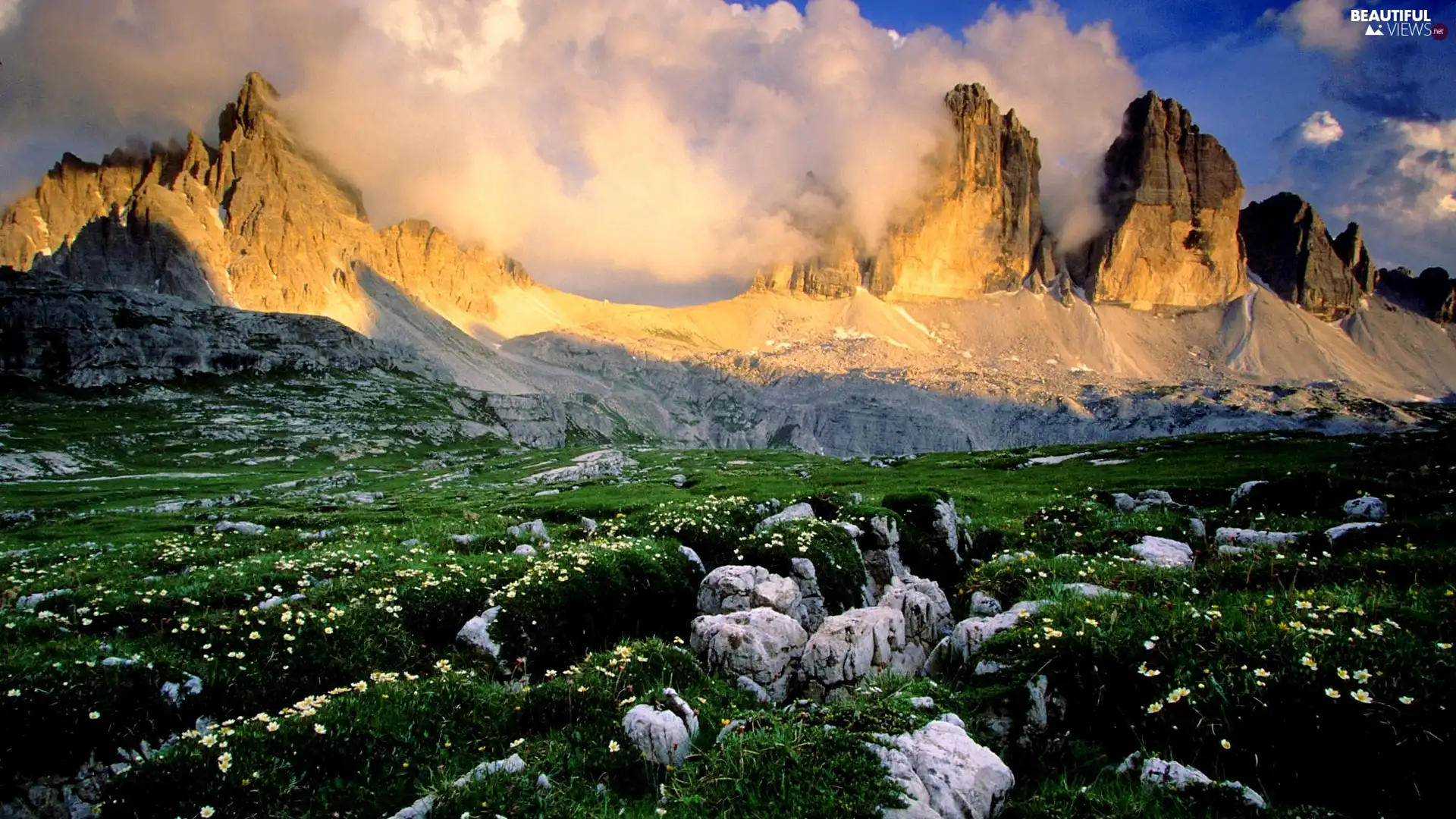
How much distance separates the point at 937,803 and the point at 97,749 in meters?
11.7

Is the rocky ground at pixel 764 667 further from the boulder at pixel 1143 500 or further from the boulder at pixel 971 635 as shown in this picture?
the boulder at pixel 1143 500

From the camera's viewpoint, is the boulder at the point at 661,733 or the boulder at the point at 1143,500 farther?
the boulder at the point at 1143,500

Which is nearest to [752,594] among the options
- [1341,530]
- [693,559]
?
[693,559]

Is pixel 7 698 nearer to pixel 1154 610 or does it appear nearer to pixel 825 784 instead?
pixel 825 784

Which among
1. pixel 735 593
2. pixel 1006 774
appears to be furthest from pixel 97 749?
pixel 1006 774

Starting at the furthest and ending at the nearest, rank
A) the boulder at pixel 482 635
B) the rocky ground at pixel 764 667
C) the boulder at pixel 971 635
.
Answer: the boulder at pixel 482 635, the boulder at pixel 971 635, the rocky ground at pixel 764 667

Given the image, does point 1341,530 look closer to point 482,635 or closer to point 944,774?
point 944,774

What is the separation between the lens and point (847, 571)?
19.2 meters

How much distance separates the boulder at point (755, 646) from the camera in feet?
39.5

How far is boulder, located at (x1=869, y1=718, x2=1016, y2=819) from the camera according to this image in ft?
21.4

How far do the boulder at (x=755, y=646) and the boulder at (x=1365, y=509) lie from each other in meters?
19.3

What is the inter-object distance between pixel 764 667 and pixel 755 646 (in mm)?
430

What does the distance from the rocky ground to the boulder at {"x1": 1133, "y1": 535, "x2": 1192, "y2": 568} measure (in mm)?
137

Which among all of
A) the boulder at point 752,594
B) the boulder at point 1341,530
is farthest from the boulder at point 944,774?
the boulder at point 1341,530
